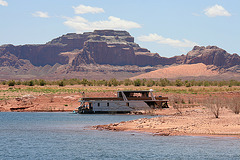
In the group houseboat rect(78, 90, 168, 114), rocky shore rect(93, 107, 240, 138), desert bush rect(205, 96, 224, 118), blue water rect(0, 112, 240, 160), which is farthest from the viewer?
houseboat rect(78, 90, 168, 114)

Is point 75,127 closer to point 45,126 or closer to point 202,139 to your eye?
point 45,126

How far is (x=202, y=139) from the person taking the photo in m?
30.9

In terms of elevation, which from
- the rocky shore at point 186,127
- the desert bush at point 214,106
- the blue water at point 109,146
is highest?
Answer: the desert bush at point 214,106

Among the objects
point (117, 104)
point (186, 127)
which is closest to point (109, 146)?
point (186, 127)

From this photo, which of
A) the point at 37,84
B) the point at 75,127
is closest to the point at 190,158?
the point at 75,127

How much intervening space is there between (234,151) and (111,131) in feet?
43.1

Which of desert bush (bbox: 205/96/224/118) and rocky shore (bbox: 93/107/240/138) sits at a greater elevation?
desert bush (bbox: 205/96/224/118)

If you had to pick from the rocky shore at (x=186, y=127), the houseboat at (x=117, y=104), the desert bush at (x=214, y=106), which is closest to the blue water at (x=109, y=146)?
the rocky shore at (x=186, y=127)

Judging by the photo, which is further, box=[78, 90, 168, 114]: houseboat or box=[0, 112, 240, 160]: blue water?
box=[78, 90, 168, 114]: houseboat

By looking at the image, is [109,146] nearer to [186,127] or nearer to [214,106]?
[186,127]

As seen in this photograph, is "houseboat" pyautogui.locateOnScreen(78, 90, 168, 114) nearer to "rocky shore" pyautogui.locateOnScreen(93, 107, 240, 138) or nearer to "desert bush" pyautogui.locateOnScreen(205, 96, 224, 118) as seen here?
"desert bush" pyautogui.locateOnScreen(205, 96, 224, 118)

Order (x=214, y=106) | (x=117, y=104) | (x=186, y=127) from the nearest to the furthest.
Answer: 1. (x=186, y=127)
2. (x=214, y=106)
3. (x=117, y=104)

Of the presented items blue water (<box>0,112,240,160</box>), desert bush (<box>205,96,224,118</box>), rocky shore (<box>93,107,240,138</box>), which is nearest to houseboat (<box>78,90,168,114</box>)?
desert bush (<box>205,96,224,118</box>)

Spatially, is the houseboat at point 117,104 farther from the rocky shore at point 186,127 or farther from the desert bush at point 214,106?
the rocky shore at point 186,127
